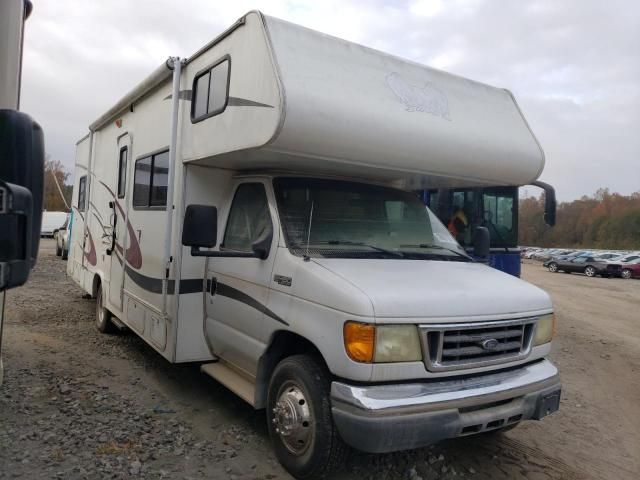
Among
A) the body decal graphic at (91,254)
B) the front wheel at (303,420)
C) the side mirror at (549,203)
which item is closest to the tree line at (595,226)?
the side mirror at (549,203)

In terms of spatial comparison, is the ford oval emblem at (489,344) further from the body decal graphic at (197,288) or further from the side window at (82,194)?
the side window at (82,194)

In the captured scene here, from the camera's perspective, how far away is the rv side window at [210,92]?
4.25m

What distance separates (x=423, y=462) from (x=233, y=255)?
2.07 m

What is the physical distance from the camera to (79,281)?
8.88 m

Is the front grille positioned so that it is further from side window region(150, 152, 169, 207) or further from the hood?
side window region(150, 152, 169, 207)

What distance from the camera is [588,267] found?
33000 mm

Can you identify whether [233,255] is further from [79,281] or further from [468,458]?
[79,281]

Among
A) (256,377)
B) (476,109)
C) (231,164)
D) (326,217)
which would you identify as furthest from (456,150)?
(256,377)

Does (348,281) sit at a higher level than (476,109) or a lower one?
lower

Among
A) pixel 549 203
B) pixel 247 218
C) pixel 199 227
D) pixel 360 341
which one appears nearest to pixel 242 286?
pixel 247 218

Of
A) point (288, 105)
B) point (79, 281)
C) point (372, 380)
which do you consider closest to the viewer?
point (372, 380)

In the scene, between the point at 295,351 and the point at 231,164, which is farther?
the point at 231,164

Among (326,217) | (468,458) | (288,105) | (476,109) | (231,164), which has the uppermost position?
(476,109)

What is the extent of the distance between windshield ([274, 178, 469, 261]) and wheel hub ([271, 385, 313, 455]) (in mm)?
986
